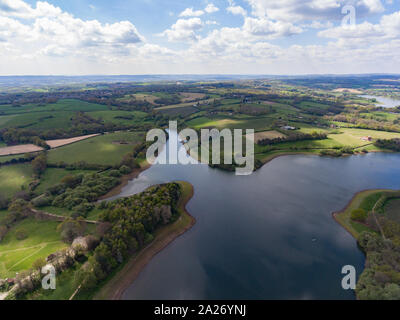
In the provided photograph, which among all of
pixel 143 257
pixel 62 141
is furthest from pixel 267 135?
pixel 62 141

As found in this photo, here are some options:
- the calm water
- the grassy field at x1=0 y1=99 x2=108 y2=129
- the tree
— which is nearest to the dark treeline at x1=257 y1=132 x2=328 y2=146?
the calm water

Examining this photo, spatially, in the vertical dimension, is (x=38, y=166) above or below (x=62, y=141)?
below

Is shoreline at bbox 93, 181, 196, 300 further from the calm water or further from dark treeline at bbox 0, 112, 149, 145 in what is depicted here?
dark treeline at bbox 0, 112, 149, 145

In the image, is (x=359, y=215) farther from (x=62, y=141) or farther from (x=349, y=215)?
(x=62, y=141)

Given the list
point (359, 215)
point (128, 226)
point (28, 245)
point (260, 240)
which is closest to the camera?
point (128, 226)

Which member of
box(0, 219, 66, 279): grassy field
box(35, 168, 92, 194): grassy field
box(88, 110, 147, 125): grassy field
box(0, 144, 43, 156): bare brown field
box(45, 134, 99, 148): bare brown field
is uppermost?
box(88, 110, 147, 125): grassy field

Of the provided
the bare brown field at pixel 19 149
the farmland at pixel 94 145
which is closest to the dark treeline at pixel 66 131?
the farmland at pixel 94 145
